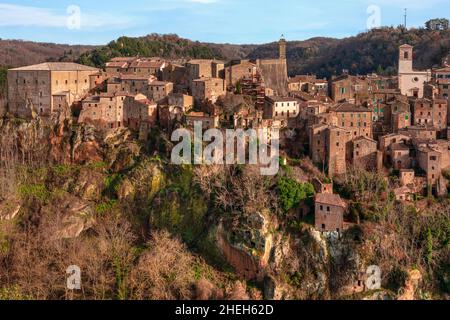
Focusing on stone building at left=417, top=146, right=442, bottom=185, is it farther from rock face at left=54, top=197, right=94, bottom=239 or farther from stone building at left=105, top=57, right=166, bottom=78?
stone building at left=105, top=57, right=166, bottom=78

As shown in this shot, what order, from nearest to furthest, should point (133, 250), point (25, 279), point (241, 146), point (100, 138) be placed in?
1. point (25, 279)
2. point (133, 250)
3. point (241, 146)
4. point (100, 138)

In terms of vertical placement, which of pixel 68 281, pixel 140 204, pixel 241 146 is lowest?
pixel 68 281

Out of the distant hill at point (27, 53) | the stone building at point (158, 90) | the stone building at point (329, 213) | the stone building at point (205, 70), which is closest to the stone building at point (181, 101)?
the stone building at point (158, 90)

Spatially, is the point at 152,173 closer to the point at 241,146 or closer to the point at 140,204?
the point at 140,204

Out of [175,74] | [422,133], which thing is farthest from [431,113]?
[175,74]

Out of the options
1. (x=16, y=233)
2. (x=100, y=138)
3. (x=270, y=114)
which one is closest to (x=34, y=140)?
(x=100, y=138)

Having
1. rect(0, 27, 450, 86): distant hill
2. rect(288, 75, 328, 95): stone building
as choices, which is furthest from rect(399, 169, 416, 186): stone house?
rect(0, 27, 450, 86): distant hill
